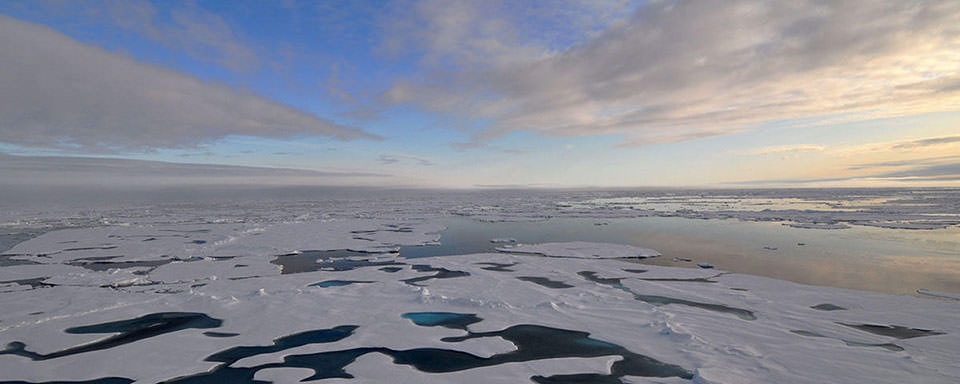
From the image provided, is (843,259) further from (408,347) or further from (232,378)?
(232,378)

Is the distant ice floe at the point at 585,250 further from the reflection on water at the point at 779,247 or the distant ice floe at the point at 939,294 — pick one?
the distant ice floe at the point at 939,294

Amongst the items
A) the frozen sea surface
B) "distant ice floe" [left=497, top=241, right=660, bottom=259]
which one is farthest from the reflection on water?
"distant ice floe" [left=497, top=241, right=660, bottom=259]

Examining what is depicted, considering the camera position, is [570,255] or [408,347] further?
→ [570,255]

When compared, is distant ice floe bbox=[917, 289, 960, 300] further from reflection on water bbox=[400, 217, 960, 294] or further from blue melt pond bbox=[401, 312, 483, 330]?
blue melt pond bbox=[401, 312, 483, 330]

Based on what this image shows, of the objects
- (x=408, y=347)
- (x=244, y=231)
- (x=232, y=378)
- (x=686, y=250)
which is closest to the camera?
(x=232, y=378)

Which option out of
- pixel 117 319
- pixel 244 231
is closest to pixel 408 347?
pixel 117 319

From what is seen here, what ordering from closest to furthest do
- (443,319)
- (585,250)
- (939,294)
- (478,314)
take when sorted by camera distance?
(443,319) < (478,314) < (939,294) < (585,250)

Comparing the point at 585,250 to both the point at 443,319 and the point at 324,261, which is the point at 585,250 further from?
the point at 324,261

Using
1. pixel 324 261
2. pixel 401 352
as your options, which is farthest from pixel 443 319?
pixel 324 261
